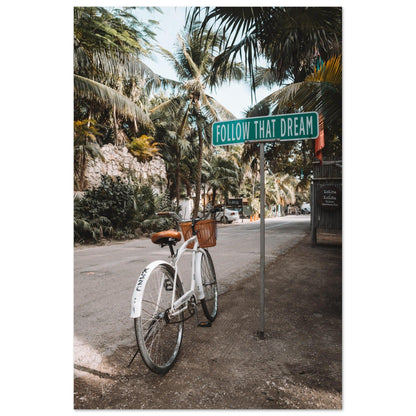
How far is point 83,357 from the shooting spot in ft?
7.93

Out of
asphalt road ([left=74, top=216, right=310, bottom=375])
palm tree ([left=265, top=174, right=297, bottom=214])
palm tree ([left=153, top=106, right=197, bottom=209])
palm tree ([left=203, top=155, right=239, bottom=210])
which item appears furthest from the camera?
palm tree ([left=265, top=174, right=297, bottom=214])

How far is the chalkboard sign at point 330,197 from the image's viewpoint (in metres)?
7.91

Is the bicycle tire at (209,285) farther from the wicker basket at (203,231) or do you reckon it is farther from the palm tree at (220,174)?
the palm tree at (220,174)

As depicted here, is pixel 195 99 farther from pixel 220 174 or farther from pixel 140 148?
pixel 220 174

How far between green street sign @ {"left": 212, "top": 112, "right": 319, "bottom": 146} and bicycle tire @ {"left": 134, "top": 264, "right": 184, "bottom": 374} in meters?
1.23

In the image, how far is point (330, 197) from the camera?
803 centimetres

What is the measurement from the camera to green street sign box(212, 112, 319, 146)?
247 centimetres

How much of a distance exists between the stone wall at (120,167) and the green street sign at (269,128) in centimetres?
934

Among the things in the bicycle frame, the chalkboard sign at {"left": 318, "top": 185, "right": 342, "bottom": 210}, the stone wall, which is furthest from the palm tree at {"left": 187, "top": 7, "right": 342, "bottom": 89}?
the stone wall

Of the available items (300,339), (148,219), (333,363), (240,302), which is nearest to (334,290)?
(240,302)

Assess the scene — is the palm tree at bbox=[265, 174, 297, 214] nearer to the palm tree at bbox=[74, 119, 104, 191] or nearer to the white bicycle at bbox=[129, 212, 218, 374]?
the palm tree at bbox=[74, 119, 104, 191]

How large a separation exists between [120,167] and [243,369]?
12.3 meters

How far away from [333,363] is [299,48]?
10.4ft

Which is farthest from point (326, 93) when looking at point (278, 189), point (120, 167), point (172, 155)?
point (278, 189)
